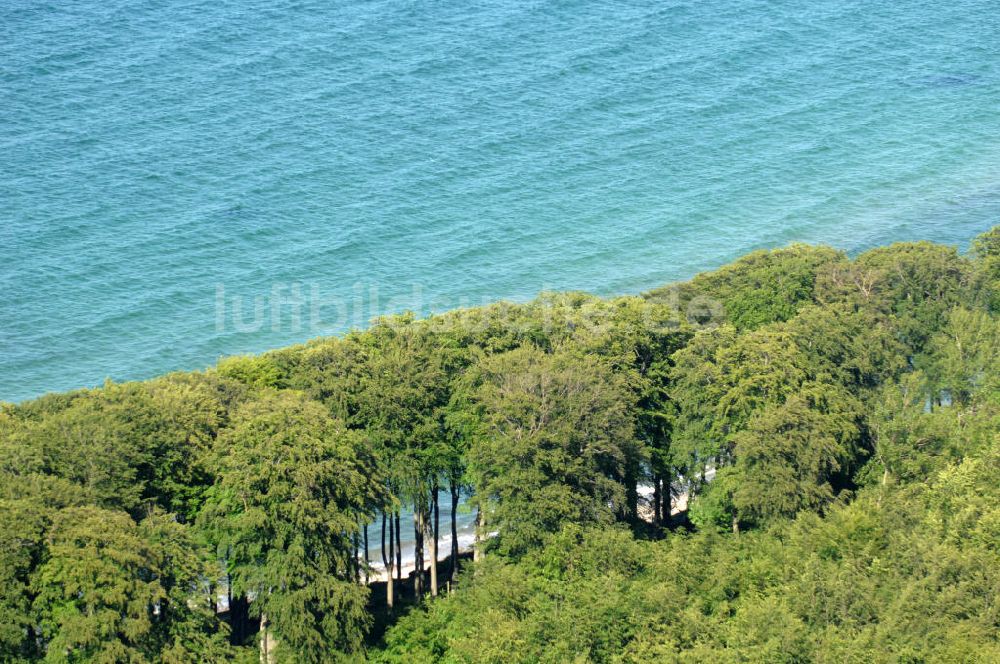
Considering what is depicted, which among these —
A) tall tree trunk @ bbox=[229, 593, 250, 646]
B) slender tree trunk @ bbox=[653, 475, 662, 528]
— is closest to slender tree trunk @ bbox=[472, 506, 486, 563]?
slender tree trunk @ bbox=[653, 475, 662, 528]

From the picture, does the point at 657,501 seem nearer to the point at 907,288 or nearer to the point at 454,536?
the point at 454,536

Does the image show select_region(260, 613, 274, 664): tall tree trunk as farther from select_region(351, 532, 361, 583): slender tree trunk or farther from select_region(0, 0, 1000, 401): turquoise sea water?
select_region(0, 0, 1000, 401): turquoise sea water

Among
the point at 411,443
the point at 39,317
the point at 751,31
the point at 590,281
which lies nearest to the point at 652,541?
the point at 411,443

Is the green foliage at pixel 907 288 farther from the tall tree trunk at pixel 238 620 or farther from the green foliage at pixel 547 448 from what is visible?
A: the tall tree trunk at pixel 238 620

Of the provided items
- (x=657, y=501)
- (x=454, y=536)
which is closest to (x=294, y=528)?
(x=454, y=536)

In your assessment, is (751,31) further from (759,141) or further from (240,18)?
(240,18)
